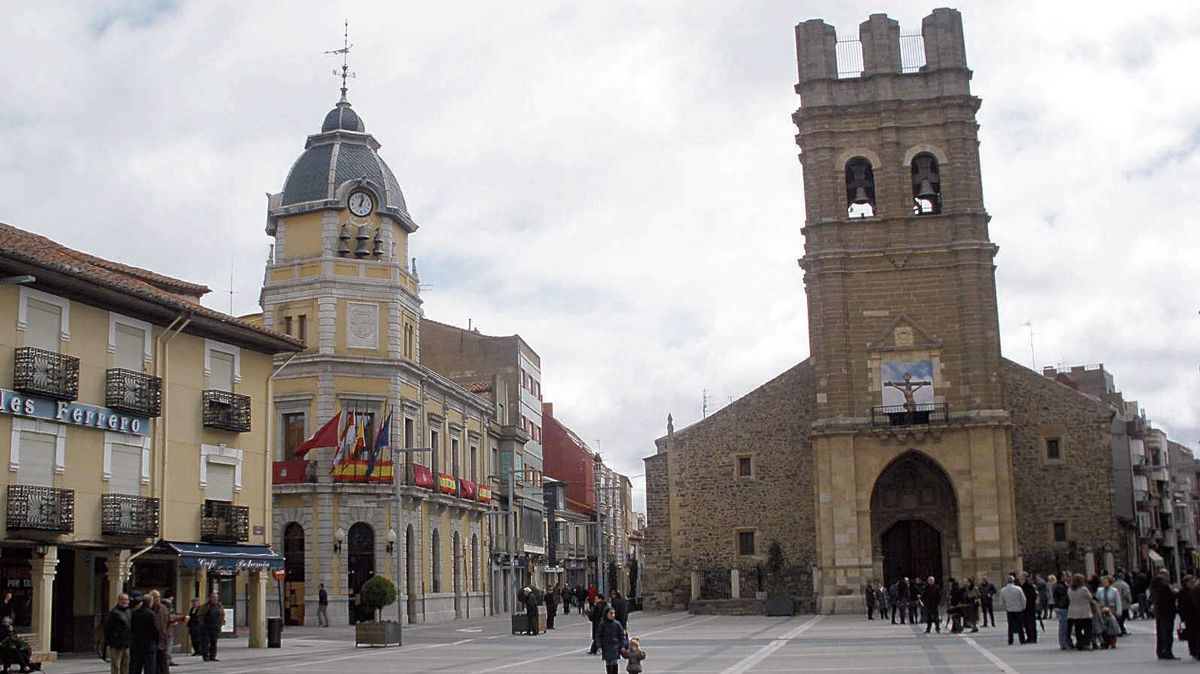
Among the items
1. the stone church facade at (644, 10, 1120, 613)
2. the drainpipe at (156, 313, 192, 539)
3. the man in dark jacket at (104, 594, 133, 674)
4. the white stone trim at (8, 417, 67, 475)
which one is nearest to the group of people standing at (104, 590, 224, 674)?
the man in dark jacket at (104, 594, 133, 674)

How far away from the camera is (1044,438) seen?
53156 mm

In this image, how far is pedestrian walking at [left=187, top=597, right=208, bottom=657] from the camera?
28797 mm

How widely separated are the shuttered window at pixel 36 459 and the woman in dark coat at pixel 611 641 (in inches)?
550

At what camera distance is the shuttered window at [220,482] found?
33219 millimetres

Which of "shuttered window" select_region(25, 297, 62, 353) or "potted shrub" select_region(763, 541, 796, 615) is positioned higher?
"shuttered window" select_region(25, 297, 62, 353)

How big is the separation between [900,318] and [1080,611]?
95.1ft

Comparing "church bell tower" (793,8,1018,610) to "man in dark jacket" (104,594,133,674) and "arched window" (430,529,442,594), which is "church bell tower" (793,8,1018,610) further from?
"man in dark jacket" (104,594,133,674)

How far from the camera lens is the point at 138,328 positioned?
30.7 metres

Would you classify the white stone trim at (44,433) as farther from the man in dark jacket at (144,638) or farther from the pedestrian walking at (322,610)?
the pedestrian walking at (322,610)

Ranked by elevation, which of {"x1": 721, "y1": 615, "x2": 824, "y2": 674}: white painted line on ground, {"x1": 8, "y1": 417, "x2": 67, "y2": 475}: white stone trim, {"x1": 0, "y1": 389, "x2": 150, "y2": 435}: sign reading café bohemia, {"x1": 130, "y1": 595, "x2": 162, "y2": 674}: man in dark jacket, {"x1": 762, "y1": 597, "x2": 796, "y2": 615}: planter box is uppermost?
{"x1": 0, "y1": 389, "x2": 150, "y2": 435}: sign reading café bohemia

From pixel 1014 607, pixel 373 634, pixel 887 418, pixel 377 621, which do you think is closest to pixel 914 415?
pixel 887 418

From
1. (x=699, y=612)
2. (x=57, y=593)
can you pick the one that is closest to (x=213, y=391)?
(x=57, y=593)

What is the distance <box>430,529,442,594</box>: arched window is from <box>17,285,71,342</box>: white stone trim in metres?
26.1

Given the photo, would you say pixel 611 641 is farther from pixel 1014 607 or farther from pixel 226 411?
pixel 226 411
